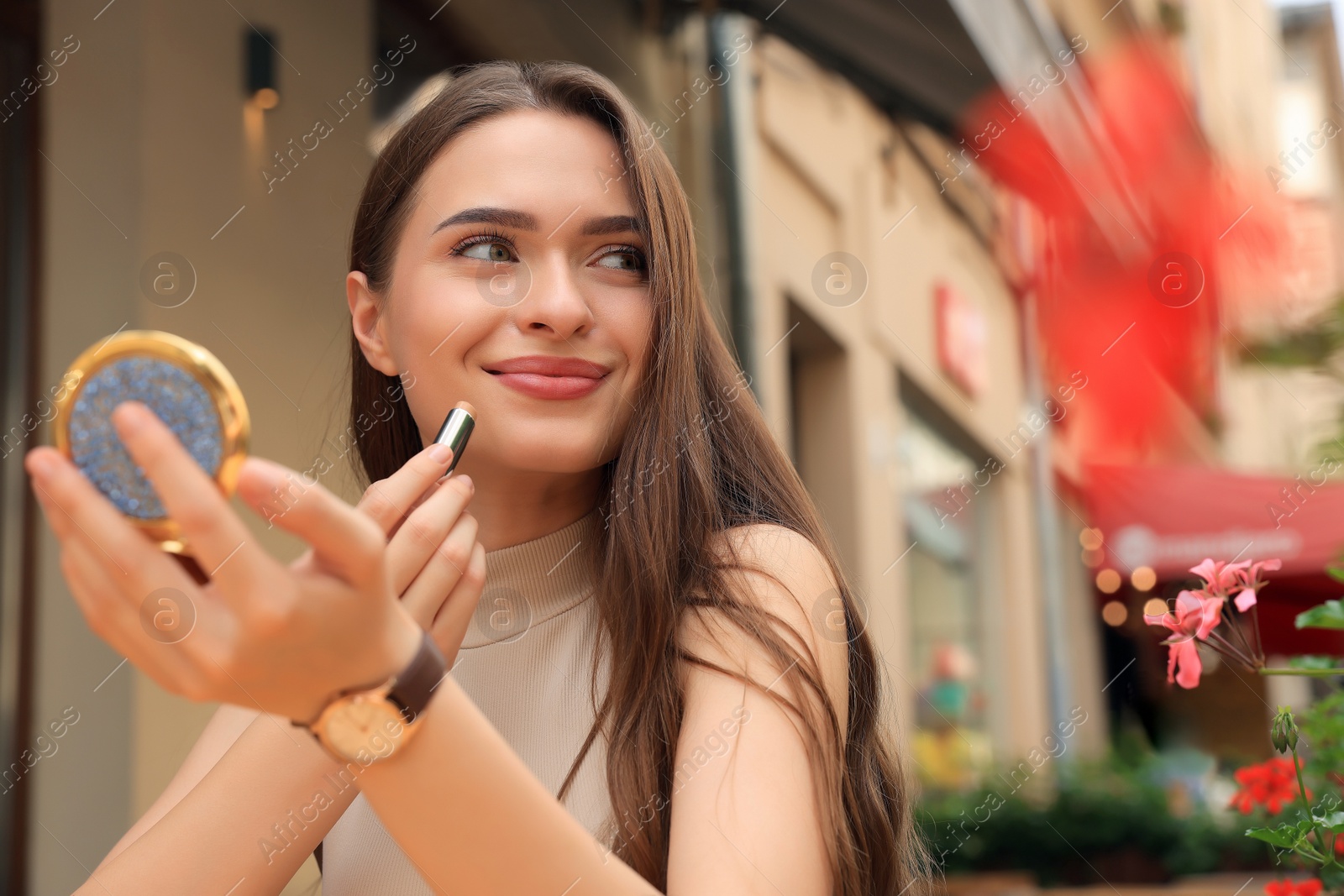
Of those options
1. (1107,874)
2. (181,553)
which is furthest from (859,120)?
(181,553)

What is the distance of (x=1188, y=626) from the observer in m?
1.21

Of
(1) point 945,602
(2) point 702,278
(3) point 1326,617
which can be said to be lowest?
(1) point 945,602

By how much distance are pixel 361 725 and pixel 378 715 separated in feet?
0.04

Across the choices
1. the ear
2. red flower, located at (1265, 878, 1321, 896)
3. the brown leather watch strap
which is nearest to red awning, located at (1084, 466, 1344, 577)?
red flower, located at (1265, 878, 1321, 896)

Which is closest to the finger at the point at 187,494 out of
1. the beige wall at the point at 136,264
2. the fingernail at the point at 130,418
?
the fingernail at the point at 130,418

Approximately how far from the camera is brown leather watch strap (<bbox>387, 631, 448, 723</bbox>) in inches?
30.7

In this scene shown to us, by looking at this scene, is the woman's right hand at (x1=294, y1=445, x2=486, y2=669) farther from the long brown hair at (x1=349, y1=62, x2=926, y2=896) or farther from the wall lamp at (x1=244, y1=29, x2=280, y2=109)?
the wall lamp at (x1=244, y1=29, x2=280, y2=109)

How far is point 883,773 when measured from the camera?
1427 millimetres

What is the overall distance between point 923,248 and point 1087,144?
1222mm

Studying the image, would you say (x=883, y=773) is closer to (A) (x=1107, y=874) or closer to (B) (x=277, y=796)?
(B) (x=277, y=796)

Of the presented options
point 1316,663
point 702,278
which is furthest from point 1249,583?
point 702,278

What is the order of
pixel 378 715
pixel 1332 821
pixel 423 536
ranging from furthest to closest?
1. pixel 1332 821
2. pixel 423 536
3. pixel 378 715

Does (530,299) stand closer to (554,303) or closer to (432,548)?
(554,303)

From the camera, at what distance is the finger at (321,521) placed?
0.68 metres
